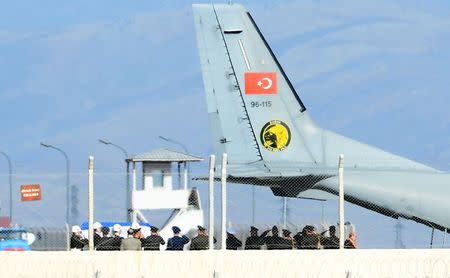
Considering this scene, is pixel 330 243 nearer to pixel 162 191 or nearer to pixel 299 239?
pixel 299 239

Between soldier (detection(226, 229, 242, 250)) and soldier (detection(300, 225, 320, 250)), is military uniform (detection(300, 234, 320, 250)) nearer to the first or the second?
soldier (detection(300, 225, 320, 250))

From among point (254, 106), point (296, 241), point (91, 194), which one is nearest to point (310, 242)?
point (296, 241)

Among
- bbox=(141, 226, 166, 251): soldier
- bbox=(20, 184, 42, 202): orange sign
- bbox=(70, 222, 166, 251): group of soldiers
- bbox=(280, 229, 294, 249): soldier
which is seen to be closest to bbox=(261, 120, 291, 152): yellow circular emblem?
bbox=(280, 229, 294, 249): soldier

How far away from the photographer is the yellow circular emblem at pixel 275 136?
3719cm

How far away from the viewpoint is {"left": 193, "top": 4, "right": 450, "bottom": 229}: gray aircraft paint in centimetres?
3538

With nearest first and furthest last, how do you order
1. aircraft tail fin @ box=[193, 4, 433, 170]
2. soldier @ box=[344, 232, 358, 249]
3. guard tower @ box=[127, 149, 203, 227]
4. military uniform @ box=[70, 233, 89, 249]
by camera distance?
soldier @ box=[344, 232, 358, 249]
military uniform @ box=[70, 233, 89, 249]
aircraft tail fin @ box=[193, 4, 433, 170]
guard tower @ box=[127, 149, 203, 227]

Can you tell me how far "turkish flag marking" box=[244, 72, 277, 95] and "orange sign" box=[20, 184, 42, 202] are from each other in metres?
11.6

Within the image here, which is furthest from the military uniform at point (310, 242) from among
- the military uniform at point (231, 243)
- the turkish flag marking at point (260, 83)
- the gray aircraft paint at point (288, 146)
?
the turkish flag marking at point (260, 83)

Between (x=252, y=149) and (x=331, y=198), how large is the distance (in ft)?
10.1

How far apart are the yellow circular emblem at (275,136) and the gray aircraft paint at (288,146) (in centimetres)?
13
